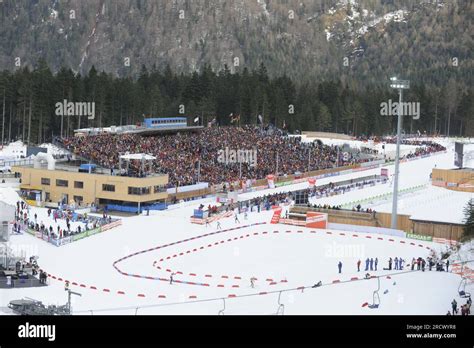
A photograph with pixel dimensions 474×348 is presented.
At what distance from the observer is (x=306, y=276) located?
1547 inches

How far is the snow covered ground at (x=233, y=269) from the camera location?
110ft

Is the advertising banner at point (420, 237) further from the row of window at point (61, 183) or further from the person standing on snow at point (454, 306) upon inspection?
the row of window at point (61, 183)

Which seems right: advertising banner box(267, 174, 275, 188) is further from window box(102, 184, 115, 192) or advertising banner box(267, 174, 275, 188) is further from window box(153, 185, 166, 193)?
window box(102, 184, 115, 192)

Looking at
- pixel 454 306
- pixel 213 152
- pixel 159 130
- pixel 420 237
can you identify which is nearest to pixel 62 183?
pixel 213 152

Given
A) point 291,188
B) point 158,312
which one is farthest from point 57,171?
point 158,312

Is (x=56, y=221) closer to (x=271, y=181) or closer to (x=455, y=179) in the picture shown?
(x=271, y=181)

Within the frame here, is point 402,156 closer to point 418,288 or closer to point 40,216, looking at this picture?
point 40,216

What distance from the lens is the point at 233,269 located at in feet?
135

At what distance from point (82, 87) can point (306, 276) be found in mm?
54445

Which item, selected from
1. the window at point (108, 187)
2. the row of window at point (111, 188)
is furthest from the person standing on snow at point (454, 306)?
the window at point (108, 187)

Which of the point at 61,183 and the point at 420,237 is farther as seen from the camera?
the point at 61,183

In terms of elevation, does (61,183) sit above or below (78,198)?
above

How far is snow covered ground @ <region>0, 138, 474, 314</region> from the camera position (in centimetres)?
3344

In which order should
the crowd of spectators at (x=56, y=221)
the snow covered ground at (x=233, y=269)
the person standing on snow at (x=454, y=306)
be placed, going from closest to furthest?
the person standing on snow at (x=454, y=306) → the snow covered ground at (x=233, y=269) → the crowd of spectators at (x=56, y=221)
